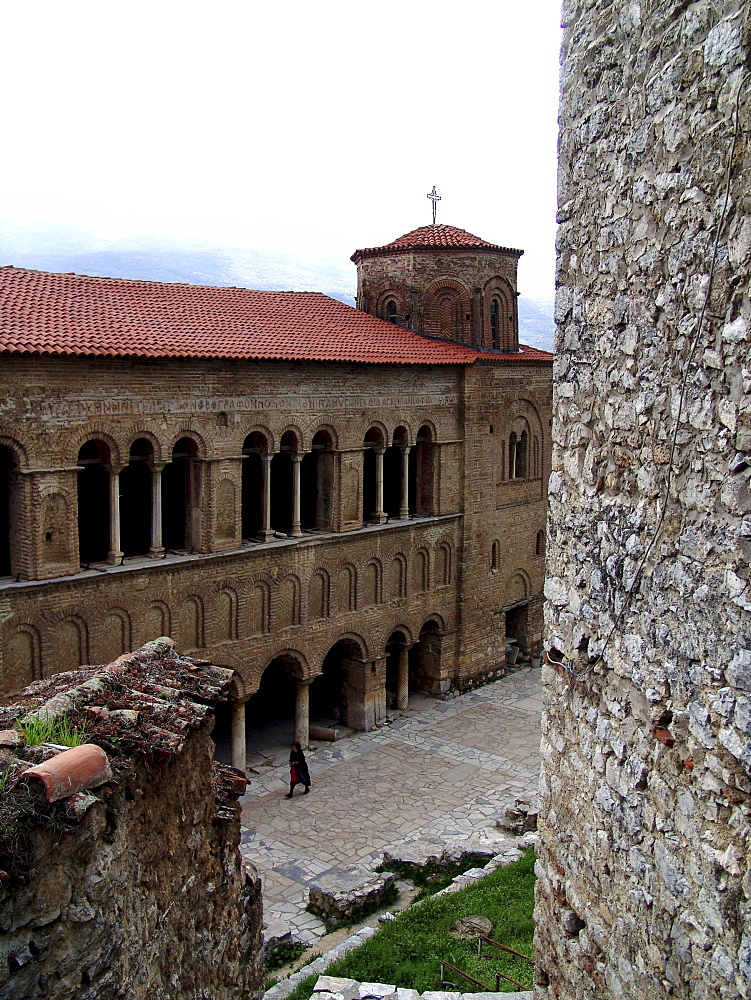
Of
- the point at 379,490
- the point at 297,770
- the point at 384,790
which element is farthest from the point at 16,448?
the point at 384,790

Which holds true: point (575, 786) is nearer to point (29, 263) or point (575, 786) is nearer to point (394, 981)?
point (394, 981)

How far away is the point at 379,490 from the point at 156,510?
4964mm

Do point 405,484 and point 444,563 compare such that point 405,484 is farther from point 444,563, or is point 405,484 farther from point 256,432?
point 256,432

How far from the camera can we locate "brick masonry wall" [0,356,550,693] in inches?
501

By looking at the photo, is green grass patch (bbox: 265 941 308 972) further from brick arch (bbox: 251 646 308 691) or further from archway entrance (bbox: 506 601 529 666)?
archway entrance (bbox: 506 601 529 666)

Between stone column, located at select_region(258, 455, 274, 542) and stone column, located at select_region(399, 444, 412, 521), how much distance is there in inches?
137

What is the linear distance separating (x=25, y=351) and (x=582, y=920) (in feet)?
34.4

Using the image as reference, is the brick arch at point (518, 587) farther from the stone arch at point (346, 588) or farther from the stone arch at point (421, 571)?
the stone arch at point (346, 588)

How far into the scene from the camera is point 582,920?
12.3 feet

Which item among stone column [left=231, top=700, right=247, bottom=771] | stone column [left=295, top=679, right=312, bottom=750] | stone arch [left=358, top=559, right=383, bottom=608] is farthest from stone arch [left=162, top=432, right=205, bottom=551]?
stone arch [left=358, top=559, right=383, bottom=608]

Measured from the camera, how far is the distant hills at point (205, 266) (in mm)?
137250

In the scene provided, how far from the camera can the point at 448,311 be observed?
2120 centimetres

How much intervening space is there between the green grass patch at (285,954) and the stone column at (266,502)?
6761 mm

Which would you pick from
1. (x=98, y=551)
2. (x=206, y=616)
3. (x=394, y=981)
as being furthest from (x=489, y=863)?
(x=98, y=551)
